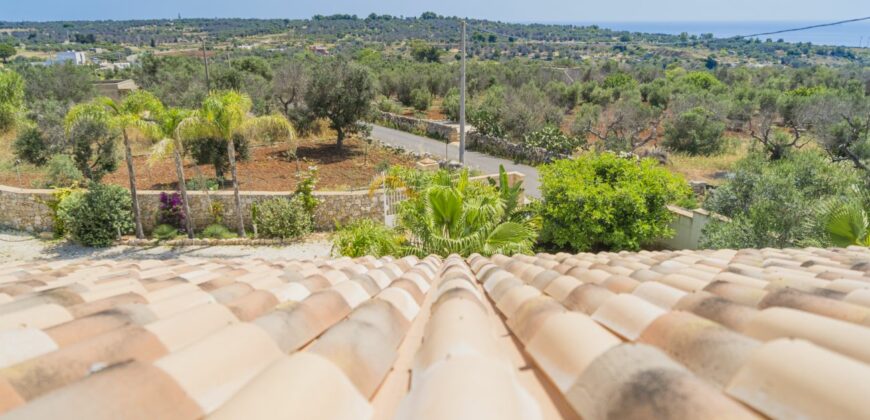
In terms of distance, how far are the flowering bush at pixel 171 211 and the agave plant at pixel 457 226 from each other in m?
10.0

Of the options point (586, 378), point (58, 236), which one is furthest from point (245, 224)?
point (586, 378)

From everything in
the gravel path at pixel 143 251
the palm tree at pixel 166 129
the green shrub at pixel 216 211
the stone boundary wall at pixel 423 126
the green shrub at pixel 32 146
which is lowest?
the gravel path at pixel 143 251

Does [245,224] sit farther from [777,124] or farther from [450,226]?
[777,124]

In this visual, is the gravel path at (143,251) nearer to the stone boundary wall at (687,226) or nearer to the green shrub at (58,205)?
the green shrub at (58,205)

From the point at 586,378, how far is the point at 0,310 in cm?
310

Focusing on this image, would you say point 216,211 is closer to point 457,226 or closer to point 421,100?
point 457,226

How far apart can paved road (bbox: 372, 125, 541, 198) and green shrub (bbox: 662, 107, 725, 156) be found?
1084 centimetres

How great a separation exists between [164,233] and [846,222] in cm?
1646

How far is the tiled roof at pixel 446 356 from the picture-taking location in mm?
1302

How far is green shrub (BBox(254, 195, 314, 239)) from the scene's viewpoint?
49.3ft

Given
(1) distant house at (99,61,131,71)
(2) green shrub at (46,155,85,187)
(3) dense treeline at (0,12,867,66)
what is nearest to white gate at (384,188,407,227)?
(2) green shrub at (46,155,85,187)

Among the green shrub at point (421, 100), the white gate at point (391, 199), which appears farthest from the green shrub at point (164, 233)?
the green shrub at point (421, 100)

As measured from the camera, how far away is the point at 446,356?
1.72 m

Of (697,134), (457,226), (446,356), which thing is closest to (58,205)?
(457,226)
